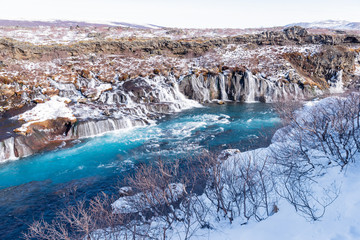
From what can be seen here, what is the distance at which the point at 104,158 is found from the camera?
17875mm

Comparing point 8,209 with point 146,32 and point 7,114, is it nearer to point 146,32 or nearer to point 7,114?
point 7,114

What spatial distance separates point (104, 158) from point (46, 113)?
1151 centimetres

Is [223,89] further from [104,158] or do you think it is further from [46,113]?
[46,113]

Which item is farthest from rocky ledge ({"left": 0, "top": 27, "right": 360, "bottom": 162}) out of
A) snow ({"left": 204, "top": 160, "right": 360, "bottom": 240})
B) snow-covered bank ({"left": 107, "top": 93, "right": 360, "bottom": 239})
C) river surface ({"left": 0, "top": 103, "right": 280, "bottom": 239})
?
snow ({"left": 204, "top": 160, "right": 360, "bottom": 240})

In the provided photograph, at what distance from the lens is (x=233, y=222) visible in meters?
8.93

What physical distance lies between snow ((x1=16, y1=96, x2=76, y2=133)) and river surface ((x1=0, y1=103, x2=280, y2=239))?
14.5 feet

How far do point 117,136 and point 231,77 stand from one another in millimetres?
21878

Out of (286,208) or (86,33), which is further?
(86,33)

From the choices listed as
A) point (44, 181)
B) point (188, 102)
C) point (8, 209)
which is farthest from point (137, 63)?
point (8, 209)

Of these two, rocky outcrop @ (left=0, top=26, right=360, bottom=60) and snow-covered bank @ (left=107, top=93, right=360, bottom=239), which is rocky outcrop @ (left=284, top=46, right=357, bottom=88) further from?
snow-covered bank @ (left=107, top=93, right=360, bottom=239)

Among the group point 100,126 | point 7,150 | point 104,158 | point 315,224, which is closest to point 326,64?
point 100,126

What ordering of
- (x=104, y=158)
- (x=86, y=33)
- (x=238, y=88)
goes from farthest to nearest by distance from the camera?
(x=86, y=33)
(x=238, y=88)
(x=104, y=158)

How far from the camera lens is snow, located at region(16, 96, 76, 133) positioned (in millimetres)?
22469

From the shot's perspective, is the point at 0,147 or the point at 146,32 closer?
the point at 0,147
